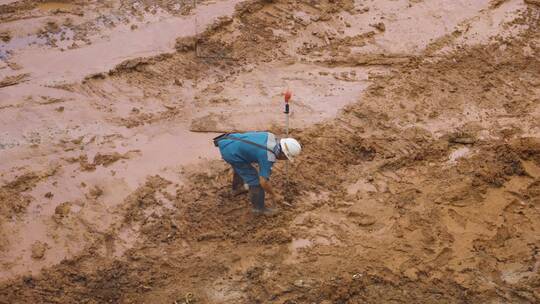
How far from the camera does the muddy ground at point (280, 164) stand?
238 inches

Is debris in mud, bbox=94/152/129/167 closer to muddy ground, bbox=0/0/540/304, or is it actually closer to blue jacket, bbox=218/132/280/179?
muddy ground, bbox=0/0/540/304

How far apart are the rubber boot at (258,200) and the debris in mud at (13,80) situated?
389cm

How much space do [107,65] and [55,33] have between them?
119 centimetres

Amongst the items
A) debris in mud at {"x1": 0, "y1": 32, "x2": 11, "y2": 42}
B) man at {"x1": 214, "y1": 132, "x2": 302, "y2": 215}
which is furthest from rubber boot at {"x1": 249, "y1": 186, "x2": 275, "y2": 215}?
debris in mud at {"x1": 0, "y1": 32, "x2": 11, "y2": 42}

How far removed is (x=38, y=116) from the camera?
772 cm

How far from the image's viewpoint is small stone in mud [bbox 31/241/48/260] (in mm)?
6133

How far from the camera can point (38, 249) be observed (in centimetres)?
618

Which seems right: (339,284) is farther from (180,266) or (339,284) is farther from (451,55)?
(451,55)

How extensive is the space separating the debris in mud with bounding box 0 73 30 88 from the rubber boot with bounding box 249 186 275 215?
12.8ft

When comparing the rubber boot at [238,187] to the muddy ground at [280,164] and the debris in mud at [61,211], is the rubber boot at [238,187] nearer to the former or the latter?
the muddy ground at [280,164]

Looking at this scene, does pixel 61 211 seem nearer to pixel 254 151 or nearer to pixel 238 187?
pixel 238 187

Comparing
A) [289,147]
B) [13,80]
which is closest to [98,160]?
[13,80]

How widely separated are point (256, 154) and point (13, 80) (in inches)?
161

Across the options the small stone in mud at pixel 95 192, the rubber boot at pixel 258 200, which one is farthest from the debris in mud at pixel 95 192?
the rubber boot at pixel 258 200
